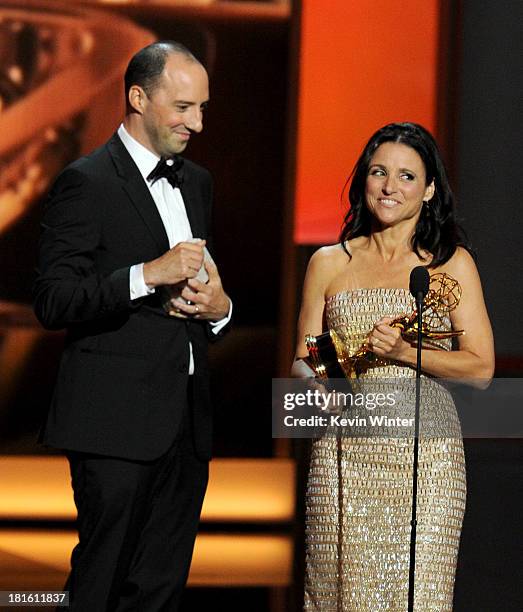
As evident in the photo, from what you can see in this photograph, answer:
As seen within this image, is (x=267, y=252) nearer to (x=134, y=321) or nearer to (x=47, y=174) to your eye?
(x=47, y=174)

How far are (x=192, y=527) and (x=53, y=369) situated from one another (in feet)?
8.58

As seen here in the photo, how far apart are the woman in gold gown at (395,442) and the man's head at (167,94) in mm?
505

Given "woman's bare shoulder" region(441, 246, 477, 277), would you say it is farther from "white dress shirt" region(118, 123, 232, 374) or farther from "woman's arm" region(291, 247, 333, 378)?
"white dress shirt" region(118, 123, 232, 374)

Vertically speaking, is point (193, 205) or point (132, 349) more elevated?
point (193, 205)

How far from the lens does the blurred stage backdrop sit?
16.2ft

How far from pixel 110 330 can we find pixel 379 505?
782 mm

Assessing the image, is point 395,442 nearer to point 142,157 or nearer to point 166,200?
point 166,200

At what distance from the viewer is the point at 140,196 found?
99.7 inches

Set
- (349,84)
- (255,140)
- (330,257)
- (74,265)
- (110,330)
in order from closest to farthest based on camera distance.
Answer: (74,265) → (110,330) → (330,257) → (349,84) → (255,140)

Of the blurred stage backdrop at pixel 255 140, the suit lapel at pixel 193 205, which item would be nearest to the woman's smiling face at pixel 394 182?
the suit lapel at pixel 193 205

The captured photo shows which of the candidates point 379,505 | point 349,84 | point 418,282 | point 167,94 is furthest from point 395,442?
point 349,84

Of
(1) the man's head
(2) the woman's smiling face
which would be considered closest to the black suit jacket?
(1) the man's head

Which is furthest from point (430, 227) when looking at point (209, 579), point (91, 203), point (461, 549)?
point (209, 579)

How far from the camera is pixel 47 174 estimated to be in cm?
500
